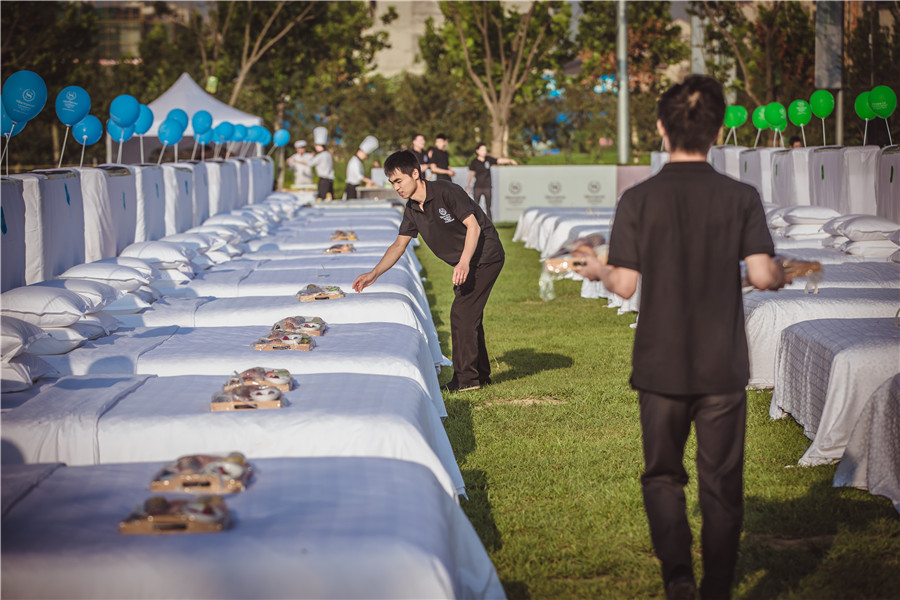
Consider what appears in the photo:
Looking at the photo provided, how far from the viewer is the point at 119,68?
112 feet

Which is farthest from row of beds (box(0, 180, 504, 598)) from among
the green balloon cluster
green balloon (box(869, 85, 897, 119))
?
the green balloon cluster

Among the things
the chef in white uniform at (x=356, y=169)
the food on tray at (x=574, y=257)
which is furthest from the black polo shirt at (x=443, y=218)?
the chef in white uniform at (x=356, y=169)

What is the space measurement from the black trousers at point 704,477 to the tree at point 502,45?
1028 inches

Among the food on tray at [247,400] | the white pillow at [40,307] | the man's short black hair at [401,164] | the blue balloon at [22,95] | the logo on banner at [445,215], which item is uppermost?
the blue balloon at [22,95]

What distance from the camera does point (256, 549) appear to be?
2.56 metres

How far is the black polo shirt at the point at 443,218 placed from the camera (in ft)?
19.0

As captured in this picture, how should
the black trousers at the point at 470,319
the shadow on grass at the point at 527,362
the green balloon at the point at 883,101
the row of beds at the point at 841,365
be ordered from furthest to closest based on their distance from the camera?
the green balloon at the point at 883,101 < the shadow on grass at the point at 527,362 < the black trousers at the point at 470,319 < the row of beds at the point at 841,365

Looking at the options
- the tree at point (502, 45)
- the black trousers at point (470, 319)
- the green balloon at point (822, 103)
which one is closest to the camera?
the black trousers at point (470, 319)

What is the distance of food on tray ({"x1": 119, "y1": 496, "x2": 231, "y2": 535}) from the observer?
266 centimetres

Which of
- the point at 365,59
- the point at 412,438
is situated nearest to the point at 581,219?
the point at 412,438

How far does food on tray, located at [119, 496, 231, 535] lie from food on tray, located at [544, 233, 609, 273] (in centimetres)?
115

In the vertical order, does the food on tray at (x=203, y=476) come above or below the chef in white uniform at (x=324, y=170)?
below

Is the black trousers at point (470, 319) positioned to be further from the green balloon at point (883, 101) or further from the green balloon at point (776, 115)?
the green balloon at point (776, 115)

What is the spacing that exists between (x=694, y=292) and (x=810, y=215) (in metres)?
6.79
